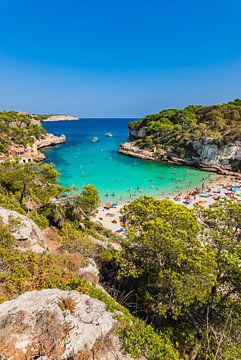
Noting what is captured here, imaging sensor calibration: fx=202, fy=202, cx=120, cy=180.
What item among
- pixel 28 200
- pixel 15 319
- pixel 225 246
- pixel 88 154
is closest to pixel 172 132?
pixel 88 154

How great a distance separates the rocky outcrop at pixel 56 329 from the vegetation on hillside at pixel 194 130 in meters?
44.7

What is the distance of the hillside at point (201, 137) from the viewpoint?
41688 millimetres

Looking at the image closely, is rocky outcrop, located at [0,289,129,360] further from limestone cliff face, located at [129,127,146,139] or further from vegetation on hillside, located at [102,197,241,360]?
limestone cliff face, located at [129,127,146,139]

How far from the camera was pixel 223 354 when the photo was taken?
5.38 metres

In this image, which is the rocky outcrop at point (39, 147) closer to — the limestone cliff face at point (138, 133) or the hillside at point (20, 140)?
the hillside at point (20, 140)

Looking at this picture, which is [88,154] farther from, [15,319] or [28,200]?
[15,319]

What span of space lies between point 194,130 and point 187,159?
9.21 metres

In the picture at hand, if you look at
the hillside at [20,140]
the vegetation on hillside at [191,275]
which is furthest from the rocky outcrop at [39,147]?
the vegetation on hillside at [191,275]

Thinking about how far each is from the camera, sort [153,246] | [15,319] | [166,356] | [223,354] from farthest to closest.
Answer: [153,246], [223,354], [166,356], [15,319]

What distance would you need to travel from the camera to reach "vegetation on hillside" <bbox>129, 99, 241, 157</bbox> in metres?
44.7

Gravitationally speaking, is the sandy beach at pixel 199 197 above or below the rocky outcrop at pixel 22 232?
below

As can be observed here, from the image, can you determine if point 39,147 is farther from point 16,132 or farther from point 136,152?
point 136,152

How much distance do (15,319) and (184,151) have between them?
1879 inches

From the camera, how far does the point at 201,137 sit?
45.2 meters
